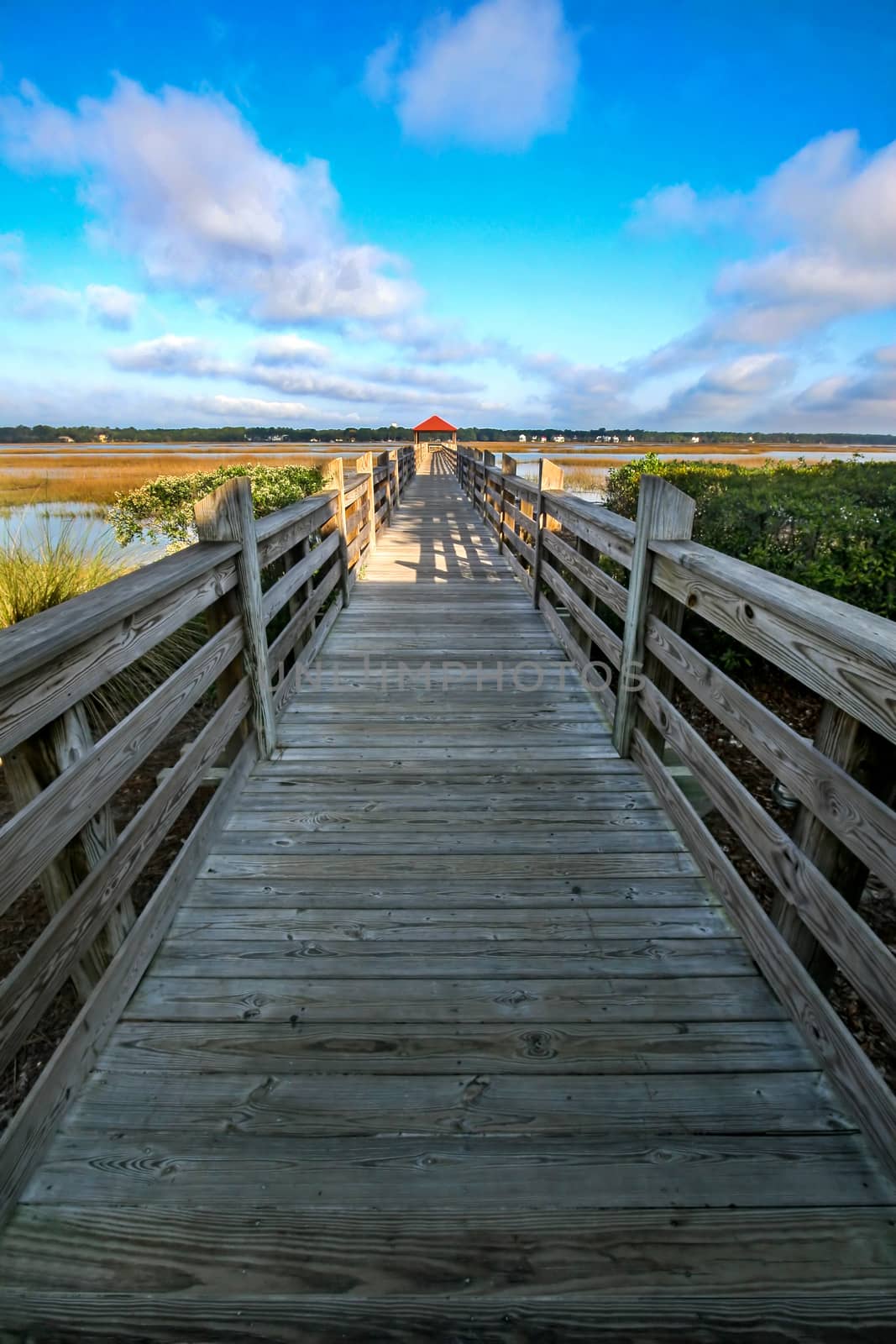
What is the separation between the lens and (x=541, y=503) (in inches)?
223

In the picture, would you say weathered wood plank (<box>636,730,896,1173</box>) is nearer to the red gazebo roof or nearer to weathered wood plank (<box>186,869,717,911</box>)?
weathered wood plank (<box>186,869,717,911</box>)

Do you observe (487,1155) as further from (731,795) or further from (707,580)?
(707,580)

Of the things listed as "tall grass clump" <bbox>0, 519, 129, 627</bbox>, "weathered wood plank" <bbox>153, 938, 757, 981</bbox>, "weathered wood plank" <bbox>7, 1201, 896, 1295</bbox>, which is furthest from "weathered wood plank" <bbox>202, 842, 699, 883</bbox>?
"tall grass clump" <bbox>0, 519, 129, 627</bbox>

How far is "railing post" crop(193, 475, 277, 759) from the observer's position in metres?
2.76

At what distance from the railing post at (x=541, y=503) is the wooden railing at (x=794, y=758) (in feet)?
7.92

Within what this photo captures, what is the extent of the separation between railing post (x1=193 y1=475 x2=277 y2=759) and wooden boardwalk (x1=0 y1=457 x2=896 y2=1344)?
0.67 meters

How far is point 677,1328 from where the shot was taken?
1212mm

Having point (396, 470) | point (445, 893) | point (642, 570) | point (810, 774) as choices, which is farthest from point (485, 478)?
point (810, 774)

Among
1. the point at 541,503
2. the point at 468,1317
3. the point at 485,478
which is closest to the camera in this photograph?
the point at 468,1317

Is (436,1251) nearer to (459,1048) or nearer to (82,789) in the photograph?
(459,1048)

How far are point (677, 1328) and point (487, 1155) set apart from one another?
0.45 meters

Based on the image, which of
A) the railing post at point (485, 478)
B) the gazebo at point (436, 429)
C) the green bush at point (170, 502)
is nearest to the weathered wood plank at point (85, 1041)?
→ the railing post at point (485, 478)

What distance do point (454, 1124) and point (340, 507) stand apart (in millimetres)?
5208

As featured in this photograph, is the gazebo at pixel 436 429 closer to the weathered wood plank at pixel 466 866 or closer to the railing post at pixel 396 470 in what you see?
the railing post at pixel 396 470
